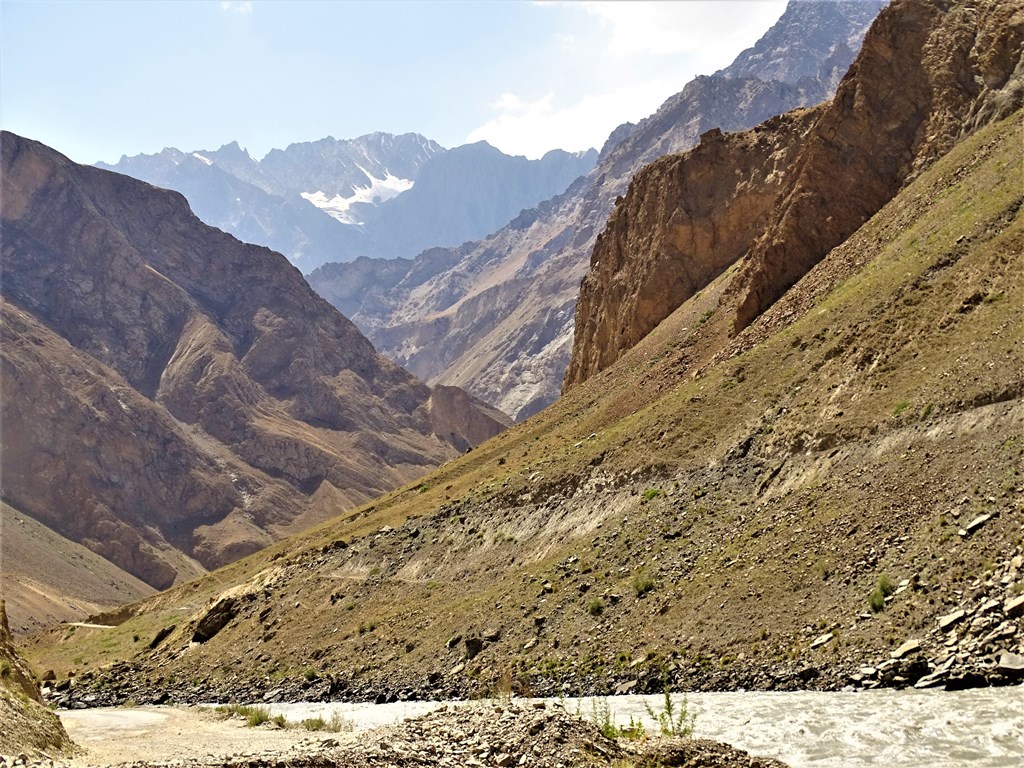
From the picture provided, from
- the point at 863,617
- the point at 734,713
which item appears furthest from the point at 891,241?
the point at 734,713

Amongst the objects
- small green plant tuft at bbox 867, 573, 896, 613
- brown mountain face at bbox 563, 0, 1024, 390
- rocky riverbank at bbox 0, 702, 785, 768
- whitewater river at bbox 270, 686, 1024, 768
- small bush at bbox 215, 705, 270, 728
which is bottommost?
small bush at bbox 215, 705, 270, 728

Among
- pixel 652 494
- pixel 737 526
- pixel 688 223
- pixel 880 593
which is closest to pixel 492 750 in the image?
pixel 880 593

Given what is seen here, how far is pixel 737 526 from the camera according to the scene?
3397cm

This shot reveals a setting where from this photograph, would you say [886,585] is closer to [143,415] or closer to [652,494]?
[652,494]

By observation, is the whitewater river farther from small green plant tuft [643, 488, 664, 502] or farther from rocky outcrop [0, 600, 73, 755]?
small green plant tuft [643, 488, 664, 502]

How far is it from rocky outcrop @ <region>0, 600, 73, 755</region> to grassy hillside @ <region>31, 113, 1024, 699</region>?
13714 mm

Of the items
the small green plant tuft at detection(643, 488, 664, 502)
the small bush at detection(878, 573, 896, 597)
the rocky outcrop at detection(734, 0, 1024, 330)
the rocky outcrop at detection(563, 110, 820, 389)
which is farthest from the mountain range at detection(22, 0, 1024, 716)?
the rocky outcrop at detection(563, 110, 820, 389)

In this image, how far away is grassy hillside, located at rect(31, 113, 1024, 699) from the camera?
26500mm

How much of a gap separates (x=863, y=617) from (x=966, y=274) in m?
17.1

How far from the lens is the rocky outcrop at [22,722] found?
1670 centimetres

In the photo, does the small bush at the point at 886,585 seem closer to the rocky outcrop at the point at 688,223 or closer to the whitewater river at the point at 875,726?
the whitewater river at the point at 875,726

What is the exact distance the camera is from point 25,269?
180 meters

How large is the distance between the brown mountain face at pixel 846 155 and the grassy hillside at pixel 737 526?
382cm

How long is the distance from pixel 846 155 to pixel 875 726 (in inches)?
1825
